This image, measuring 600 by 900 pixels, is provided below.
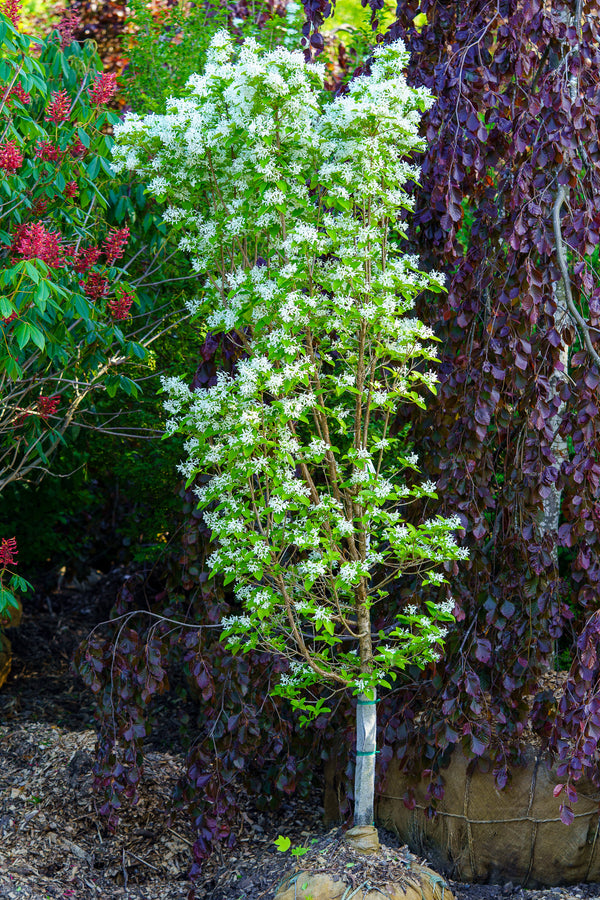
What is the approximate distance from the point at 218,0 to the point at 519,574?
3.62 metres

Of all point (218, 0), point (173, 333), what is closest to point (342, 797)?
point (173, 333)

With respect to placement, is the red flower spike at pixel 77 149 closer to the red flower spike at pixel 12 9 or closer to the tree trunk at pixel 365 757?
the red flower spike at pixel 12 9

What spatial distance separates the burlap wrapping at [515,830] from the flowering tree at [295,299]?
1.50 feet

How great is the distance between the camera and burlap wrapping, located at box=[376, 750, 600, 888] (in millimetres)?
3021

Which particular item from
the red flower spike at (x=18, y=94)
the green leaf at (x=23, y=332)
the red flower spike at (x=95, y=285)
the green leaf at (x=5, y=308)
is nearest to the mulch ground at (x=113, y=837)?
the red flower spike at (x=95, y=285)

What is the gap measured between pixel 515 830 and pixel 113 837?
5.34ft

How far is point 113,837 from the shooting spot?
3.46m

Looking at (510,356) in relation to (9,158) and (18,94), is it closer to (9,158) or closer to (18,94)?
(9,158)

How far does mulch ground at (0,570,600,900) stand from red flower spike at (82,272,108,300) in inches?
70.0

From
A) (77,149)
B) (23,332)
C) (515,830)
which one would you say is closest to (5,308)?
(23,332)

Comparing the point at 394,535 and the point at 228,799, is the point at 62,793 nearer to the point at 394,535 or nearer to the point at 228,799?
the point at 228,799

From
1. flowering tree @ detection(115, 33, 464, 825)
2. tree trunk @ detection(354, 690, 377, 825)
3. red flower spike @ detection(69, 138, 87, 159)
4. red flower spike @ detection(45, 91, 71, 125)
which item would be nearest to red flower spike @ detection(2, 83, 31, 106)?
red flower spike @ detection(45, 91, 71, 125)

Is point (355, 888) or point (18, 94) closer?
point (355, 888)

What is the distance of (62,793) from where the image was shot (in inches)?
141
